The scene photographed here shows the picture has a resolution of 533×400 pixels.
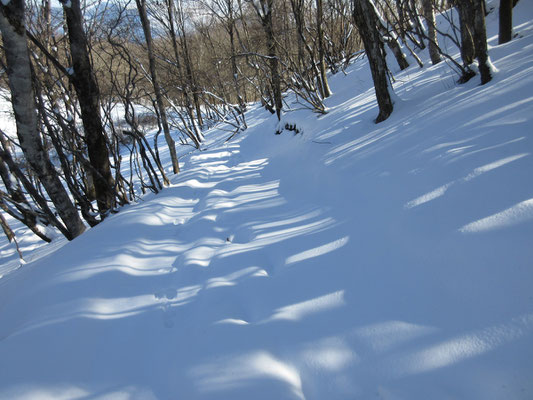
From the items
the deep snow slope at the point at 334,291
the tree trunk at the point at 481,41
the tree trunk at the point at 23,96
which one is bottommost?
the deep snow slope at the point at 334,291

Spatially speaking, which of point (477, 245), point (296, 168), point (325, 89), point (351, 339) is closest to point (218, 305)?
point (351, 339)

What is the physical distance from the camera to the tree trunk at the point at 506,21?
380 centimetres

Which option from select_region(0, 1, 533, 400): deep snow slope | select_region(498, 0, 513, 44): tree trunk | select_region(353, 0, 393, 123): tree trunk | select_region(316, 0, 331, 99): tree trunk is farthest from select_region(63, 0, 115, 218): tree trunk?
select_region(498, 0, 513, 44): tree trunk

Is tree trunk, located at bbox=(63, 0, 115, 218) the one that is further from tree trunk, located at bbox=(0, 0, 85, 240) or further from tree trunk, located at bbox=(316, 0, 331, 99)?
tree trunk, located at bbox=(316, 0, 331, 99)

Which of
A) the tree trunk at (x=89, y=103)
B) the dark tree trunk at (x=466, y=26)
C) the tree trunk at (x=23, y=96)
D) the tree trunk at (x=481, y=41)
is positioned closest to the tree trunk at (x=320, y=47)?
the dark tree trunk at (x=466, y=26)

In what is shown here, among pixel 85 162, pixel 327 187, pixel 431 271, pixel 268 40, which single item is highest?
pixel 268 40

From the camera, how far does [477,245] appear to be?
1.34m

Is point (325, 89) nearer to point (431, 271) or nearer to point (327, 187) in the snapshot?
point (327, 187)

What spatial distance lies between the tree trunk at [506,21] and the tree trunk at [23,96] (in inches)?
241

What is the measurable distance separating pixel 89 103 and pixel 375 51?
4107 millimetres

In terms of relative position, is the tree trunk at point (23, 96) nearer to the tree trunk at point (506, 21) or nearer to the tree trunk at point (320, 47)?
the tree trunk at point (320, 47)

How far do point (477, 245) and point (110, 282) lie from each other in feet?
7.74

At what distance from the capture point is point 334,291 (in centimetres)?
158

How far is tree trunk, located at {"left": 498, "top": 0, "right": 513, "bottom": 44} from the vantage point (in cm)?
380
